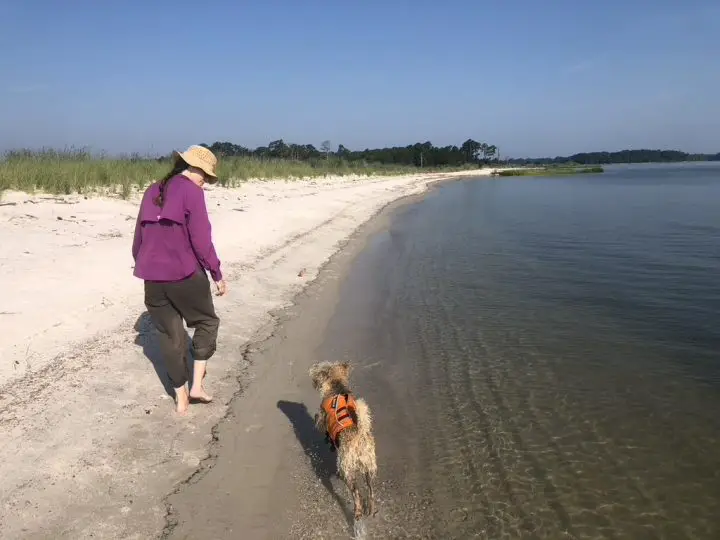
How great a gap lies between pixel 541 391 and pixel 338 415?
2971mm

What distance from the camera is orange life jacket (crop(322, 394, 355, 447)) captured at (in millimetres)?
3450

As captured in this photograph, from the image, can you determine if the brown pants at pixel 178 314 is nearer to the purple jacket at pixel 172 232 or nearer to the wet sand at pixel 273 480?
the purple jacket at pixel 172 232

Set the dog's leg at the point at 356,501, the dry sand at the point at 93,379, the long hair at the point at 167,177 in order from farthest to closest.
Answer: the long hair at the point at 167,177 → the dog's leg at the point at 356,501 → the dry sand at the point at 93,379

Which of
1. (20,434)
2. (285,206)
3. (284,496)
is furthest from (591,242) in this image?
(20,434)

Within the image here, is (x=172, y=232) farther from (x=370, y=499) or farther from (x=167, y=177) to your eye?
(x=370, y=499)

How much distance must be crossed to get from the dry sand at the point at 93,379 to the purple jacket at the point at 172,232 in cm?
133

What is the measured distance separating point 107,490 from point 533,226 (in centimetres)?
1781

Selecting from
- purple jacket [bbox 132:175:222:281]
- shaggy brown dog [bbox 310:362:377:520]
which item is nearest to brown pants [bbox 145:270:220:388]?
purple jacket [bbox 132:175:222:281]

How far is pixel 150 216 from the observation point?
4047 millimetres

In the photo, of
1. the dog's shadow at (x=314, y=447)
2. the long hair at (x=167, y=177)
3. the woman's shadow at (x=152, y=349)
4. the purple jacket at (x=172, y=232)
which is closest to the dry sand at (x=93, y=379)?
the woman's shadow at (x=152, y=349)

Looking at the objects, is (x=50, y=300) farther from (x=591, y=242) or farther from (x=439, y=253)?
(x=591, y=242)

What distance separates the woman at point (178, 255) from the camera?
4082mm

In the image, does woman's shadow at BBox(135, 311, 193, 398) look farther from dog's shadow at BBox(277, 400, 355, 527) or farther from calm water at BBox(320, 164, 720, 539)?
calm water at BBox(320, 164, 720, 539)

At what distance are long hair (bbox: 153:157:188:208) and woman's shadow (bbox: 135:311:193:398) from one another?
5.51 feet
